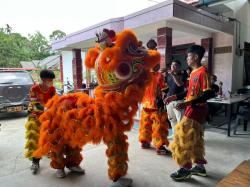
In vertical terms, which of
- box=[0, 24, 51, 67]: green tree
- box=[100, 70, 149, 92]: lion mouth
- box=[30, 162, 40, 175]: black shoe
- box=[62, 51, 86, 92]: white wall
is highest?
box=[0, 24, 51, 67]: green tree

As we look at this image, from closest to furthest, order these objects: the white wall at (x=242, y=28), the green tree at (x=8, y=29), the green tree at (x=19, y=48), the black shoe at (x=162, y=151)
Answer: the black shoe at (x=162, y=151), the white wall at (x=242, y=28), the green tree at (x=19, y=48), the green tree at (x=8, y=29)

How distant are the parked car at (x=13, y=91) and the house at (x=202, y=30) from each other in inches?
91.9

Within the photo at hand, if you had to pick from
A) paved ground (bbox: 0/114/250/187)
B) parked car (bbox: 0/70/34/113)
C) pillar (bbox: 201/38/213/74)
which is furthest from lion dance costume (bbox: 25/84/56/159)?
pillar (bbox: 201/38/213/74)

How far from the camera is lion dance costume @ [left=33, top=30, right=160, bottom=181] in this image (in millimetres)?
2318

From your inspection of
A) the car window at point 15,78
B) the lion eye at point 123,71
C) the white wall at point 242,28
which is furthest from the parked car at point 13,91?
the white wall at point 242,28

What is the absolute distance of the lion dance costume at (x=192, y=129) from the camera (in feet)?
8.63

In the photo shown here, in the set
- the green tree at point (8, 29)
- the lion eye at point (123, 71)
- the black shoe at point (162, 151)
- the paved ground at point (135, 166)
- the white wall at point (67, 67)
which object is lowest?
the paved ground at point (135, 166)

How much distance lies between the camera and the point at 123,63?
7.56 ft

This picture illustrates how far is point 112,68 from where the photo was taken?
7.44 feet

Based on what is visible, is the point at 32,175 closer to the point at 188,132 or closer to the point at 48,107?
the point at 48,107

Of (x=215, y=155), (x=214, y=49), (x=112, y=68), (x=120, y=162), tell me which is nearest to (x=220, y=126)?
(x=215, y=155)

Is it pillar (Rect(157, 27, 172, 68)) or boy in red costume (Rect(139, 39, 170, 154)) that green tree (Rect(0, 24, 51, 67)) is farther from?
boy in red costume (Rect(139, 39, 170, 154))

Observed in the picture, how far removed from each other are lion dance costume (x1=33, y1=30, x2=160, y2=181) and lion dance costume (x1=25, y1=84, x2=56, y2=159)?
752 mm

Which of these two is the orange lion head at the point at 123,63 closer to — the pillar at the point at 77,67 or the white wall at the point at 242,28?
the white wall at the point at 242,28
